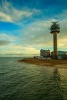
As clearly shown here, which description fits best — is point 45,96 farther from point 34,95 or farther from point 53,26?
point 53,26

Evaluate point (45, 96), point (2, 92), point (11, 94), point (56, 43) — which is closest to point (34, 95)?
point (45, 96)

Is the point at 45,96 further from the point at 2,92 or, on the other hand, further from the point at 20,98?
the point at 2,92

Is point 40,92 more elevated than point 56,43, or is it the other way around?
point 56,43

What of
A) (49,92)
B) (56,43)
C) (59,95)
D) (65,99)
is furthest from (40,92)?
(56,43)

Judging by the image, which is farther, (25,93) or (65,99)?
(25,93)

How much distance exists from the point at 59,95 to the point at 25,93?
5194 mm

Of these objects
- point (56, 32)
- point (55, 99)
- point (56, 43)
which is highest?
point (56, 32)

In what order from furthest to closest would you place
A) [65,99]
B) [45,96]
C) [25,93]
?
[25,93] < [45,96] < [65,99]

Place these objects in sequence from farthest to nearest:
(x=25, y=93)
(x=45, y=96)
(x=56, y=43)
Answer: (x=56, y=43) < (x=25, y=93) < (x=45, y=96)

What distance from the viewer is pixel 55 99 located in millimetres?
23516

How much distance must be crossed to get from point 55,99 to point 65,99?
4.35ft

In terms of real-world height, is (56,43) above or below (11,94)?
above

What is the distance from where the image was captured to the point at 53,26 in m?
122

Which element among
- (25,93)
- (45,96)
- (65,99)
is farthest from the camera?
(25,93)
